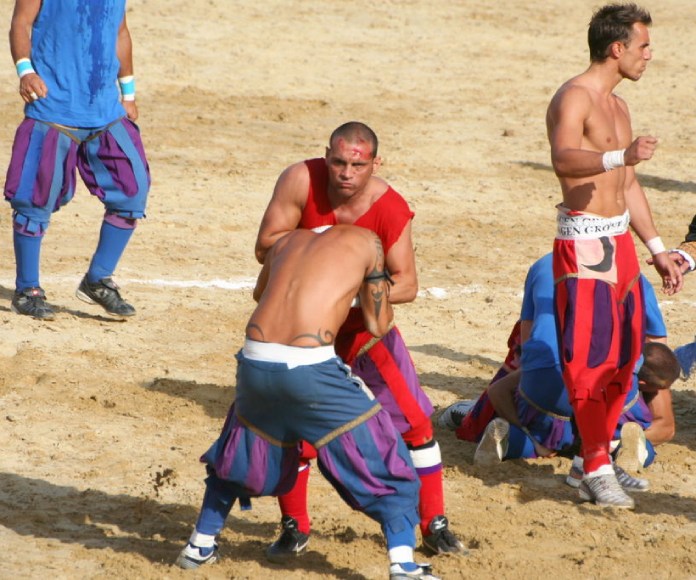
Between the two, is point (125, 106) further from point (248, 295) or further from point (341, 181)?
point (341, 181)

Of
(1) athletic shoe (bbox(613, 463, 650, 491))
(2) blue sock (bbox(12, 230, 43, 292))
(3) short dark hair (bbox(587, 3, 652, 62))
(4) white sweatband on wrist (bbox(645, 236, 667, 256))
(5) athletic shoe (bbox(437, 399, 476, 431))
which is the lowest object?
(1) athletic shoe (bbox(613, 463, 650, 491))

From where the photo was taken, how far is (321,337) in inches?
200

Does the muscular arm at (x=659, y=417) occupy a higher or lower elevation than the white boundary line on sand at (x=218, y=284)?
lower

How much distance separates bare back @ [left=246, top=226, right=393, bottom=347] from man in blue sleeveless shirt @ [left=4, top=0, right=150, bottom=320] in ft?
11.6

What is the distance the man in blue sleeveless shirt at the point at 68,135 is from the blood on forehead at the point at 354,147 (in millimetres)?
3422

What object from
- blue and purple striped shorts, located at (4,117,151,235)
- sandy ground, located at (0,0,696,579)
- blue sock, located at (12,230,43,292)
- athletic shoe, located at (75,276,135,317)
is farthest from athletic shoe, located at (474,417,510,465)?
blue sock, located at (12,230,43,292)

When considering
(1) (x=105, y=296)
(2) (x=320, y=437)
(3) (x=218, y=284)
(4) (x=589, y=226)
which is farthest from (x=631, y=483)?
(3) (x=218, y=284)

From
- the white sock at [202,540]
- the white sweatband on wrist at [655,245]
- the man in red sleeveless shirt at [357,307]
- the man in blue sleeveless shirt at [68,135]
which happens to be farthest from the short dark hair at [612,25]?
the man in blue sleeveless shirt at [68,135]

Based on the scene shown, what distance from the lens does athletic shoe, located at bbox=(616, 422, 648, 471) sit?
265 inches

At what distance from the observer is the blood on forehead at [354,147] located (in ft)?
17.8

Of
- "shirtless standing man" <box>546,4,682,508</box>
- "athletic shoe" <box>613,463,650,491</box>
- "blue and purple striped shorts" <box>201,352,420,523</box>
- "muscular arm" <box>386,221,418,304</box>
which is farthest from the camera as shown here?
"athletic shoe" <box>613,463,650,491</box>

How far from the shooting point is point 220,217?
1160 centimetres

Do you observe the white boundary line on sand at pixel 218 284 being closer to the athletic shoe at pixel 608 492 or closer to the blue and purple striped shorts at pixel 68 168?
the blue and purple striped shorts at pixel 68 168

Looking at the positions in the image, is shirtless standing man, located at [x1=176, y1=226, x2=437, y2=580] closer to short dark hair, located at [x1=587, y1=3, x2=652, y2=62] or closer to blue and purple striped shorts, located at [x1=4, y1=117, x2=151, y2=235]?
short dark hair, located at [x1=587, y1=3, x2=652, y2=62]
